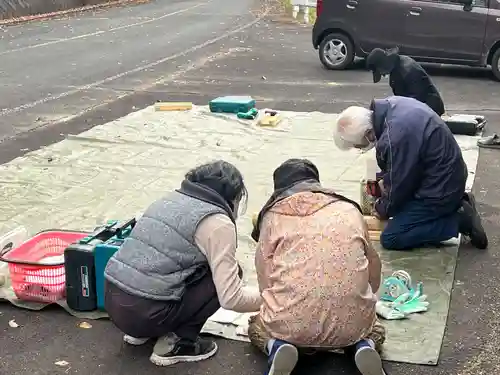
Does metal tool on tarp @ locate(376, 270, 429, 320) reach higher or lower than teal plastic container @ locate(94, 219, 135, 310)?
lower

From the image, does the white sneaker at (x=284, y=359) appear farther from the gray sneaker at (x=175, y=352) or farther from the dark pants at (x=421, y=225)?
the dark pants at (x=421, y=225)

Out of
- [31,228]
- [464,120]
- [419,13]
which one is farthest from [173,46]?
[31,228]

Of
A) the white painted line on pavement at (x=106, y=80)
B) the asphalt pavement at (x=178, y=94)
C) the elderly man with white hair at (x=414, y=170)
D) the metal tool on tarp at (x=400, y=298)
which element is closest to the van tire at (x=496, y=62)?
the asphalt pavement at (x=178, y=94)

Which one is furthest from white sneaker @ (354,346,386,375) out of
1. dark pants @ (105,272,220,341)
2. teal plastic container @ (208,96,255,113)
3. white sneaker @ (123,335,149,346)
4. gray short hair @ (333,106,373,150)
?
teal plastic container @ (208,96,255,113)

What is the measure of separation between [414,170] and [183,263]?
2.00 meters

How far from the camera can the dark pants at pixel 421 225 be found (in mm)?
5047

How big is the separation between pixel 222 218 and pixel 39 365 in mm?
1204

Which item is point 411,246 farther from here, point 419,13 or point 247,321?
point 419,13

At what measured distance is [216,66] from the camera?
13977mm

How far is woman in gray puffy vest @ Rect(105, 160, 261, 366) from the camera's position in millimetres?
3500

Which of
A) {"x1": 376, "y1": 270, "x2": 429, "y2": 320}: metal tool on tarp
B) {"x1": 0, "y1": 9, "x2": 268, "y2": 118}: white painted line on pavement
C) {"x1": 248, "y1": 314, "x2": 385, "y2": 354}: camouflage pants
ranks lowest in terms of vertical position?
{"x1": 0, "y1": 9, "x2": 268, "y2": 118}: white painted line on pavement

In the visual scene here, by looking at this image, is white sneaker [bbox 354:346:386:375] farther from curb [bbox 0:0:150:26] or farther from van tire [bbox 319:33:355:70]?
curb [bbox 0:0:150:26]

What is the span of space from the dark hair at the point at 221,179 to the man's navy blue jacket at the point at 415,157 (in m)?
1.56

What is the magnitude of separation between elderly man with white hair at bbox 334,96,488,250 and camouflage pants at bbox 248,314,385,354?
4.44ft
